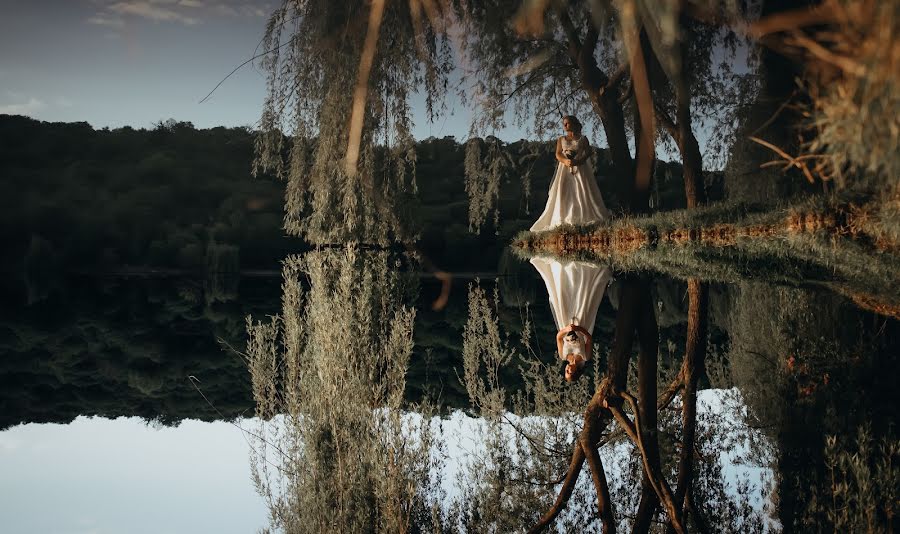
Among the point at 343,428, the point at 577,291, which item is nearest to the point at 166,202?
the point at 577,291

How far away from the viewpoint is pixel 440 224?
2091 centimetres

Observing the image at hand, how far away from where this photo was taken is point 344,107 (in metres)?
4.36

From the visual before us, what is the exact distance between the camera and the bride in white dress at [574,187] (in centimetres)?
818

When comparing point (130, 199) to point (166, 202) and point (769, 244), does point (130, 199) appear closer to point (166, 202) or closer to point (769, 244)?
point (166, 202)

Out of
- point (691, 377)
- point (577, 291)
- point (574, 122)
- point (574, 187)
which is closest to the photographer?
point (691, 377)

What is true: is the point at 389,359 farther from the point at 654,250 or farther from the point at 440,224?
the point at 440,224

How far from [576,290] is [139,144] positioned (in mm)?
24084

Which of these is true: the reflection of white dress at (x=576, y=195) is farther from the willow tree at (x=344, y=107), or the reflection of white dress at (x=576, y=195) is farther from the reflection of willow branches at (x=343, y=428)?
the reflection of willow branches at (x=343, y=428)

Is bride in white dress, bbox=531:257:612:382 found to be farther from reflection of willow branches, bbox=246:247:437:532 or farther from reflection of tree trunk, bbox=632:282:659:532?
reflection of willow branches, bbox=246:247:437:532

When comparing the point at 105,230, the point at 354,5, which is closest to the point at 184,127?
the point at 105,230

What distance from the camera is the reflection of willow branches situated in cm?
296

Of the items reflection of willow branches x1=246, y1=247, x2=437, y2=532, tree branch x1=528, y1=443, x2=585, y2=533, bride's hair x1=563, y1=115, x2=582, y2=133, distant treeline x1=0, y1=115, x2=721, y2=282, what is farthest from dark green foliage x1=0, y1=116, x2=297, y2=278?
tree branch x1=528, y1=443, x2=585, y2=533

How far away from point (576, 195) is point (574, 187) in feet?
0.29

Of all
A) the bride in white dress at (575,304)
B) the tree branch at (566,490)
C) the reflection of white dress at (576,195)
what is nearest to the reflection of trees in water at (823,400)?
the tree branch at (566,490)
